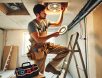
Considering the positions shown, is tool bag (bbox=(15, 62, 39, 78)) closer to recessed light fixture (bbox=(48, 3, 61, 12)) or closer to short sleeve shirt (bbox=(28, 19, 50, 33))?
short sleeve shirt (bbox=(28, 19, 50, 33))

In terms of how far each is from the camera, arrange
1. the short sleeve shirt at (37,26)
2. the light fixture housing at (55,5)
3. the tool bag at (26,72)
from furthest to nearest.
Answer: the light fixture housing at (55,5), the short sleeve shirt at (37,26), the tool bag at (26,72)

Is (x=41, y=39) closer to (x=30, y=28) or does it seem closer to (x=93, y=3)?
(x=30, y=28)

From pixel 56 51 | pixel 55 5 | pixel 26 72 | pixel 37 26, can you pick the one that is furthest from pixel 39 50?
pixel 55 5

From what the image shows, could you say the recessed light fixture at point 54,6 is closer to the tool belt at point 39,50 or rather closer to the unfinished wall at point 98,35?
the unfinished wall at point 98,35

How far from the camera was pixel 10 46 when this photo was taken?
24.3 feet

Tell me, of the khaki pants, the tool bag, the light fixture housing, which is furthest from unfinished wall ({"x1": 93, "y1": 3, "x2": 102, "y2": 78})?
the tool bag

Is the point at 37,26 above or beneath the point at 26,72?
above

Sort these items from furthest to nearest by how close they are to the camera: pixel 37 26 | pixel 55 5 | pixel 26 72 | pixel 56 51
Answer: pixel 55 5 → pixel 56 51 → pixel 37 26 → pixel 26 72

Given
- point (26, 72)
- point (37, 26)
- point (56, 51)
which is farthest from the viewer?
point (56, 51)

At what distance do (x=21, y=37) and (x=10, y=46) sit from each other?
2.26 ft

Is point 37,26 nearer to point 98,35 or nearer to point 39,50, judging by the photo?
point 39,50

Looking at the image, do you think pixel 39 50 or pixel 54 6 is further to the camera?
pixel 54 6

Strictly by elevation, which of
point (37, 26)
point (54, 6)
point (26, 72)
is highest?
point (54, 6)

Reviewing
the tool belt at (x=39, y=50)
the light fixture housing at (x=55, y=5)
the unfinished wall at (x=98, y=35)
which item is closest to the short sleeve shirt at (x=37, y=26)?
the tool belt at (x=39, y=50)
